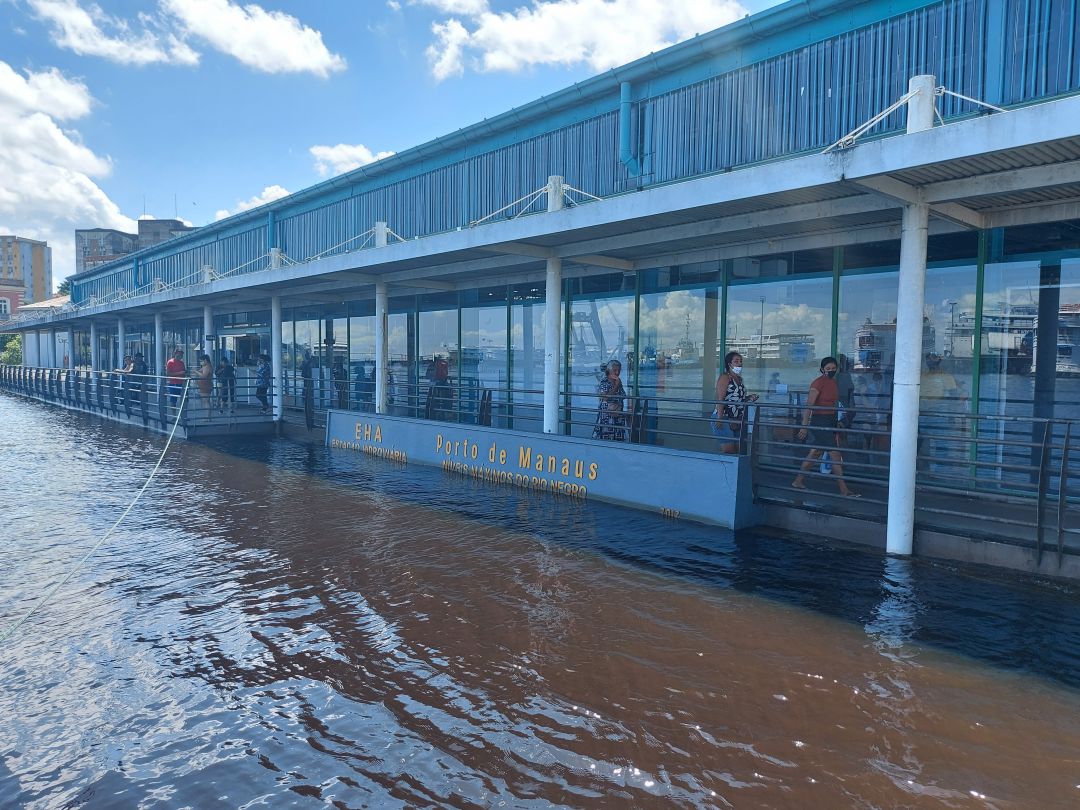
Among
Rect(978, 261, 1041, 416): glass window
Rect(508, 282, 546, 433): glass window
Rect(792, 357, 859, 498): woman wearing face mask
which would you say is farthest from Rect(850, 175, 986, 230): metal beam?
Rect(508, 282, 546, 433): glass window

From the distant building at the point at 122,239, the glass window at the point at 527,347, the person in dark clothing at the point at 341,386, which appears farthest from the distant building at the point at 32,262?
the glass window at the point at 527,347

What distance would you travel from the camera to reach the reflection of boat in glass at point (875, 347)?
972 centimetres

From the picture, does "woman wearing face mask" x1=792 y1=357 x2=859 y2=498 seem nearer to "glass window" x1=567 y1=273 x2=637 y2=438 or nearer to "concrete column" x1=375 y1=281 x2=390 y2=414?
"glass window" x1=567 y1=273 x2=637 y2=438

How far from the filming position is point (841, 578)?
6793 millimetres

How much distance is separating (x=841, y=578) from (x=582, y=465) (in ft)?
13.9

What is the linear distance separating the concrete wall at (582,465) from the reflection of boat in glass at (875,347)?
8.43 ft

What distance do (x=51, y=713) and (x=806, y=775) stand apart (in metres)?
4.12

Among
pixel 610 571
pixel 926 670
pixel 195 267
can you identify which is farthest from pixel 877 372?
pixel 195 267

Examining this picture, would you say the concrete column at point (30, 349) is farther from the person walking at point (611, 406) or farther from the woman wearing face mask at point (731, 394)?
the woman wearing face mask at point (731, 394)

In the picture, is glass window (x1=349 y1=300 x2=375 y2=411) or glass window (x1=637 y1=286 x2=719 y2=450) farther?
glass window (x1=349 y1=300 x2=375 y2=411)

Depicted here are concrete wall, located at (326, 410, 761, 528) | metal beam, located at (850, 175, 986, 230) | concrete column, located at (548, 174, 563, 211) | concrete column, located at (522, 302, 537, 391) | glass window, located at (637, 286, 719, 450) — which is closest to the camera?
metal beam, located at (850, 175, 986, 230)

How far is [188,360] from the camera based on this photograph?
3111 centimetres

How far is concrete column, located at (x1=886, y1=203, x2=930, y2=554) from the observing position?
24.0ft

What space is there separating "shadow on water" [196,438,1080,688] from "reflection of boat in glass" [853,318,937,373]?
2.98 meters
